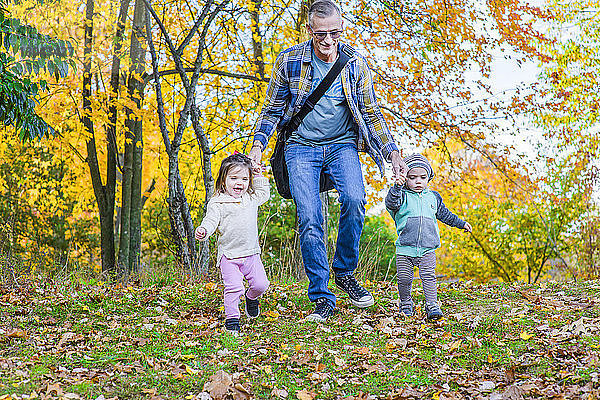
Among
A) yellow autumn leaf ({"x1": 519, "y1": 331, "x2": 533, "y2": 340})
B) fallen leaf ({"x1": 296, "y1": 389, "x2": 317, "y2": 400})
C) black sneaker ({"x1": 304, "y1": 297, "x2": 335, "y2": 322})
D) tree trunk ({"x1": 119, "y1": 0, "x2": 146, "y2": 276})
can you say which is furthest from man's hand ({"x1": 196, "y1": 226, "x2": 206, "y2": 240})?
tree trunk ({"x1": 119, "y1": 0, "x2": 146, "y2": 276})

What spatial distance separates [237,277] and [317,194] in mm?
780

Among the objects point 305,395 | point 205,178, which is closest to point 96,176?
point 205,178

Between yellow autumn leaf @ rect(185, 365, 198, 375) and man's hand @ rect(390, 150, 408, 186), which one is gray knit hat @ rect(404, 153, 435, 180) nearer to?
man's hand @ rect(390, 150, 408, 186)

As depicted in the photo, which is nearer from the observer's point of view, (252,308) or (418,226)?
(418,226)

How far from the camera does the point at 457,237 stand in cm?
1408

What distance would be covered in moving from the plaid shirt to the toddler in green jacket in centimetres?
23

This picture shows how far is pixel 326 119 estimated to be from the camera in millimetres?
4254

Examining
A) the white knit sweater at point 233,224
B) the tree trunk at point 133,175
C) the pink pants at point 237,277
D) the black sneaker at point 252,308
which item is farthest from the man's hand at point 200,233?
the tree trunk at point 133,175

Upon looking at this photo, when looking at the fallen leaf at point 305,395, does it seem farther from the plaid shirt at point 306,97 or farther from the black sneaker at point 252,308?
the plaid shirt at point 306,97

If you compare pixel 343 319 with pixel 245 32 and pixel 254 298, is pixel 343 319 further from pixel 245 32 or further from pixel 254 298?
pixel 245 32

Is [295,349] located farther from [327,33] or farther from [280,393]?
[327,33]

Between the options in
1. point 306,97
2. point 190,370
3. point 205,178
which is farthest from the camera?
point 205,178

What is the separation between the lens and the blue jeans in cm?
417

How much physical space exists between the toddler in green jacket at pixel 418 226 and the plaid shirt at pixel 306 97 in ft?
0.75
